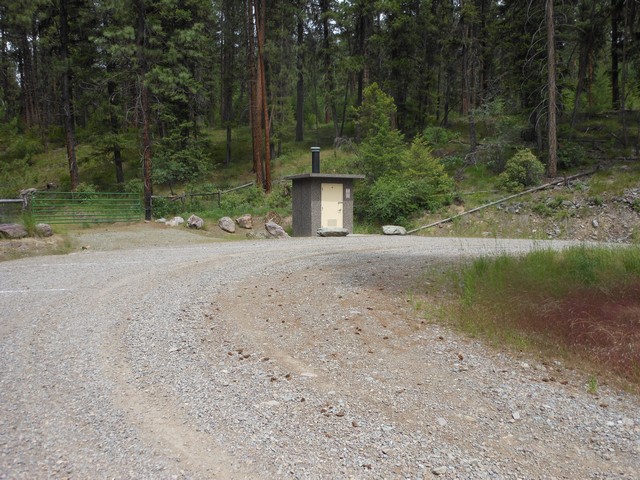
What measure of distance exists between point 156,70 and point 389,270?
16.4 meters

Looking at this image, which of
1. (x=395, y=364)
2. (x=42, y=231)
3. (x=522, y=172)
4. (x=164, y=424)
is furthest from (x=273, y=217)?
(x=164, y=424)

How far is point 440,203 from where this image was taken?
21.5 metres

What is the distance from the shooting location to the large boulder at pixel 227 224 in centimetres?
1945

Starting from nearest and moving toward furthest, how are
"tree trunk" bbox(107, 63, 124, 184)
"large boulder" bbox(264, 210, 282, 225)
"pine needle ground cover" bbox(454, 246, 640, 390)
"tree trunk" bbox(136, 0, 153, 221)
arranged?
"pine needle ground cover" bbox(454, 246, 640, 390) < "tree trunk" bbox(136, 0, 153, 221) < "large boulder" bbox(264, 210, 282, 225) < "tree trunk" bbox(107, 63, 124, 184)

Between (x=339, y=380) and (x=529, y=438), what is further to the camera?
(x=339, y=380)

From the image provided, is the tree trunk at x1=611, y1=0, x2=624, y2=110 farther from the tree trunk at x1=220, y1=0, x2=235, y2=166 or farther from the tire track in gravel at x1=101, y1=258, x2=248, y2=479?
the tire track in gravel at x1=101, y1=258, x2=248, y2=479

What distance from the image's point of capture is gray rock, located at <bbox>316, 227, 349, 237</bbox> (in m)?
18.8

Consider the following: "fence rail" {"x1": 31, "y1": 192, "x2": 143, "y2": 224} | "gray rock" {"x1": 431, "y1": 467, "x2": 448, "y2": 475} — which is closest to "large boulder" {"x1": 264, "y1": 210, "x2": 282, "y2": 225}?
"fence rail" {"x1": 31, "y1": 192, "x2": 143, "y2": 224}

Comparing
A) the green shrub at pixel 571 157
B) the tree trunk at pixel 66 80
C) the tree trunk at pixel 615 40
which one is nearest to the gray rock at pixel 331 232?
the green shrub at pixel 571 157

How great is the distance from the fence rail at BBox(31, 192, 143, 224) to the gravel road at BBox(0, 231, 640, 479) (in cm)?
1283

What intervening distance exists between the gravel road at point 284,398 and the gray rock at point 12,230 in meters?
7.44

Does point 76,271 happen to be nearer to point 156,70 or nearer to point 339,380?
point 339,380

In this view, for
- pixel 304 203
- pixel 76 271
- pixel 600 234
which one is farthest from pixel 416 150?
pixel 76 271

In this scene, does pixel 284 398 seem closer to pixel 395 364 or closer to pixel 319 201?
pixel 395 364
